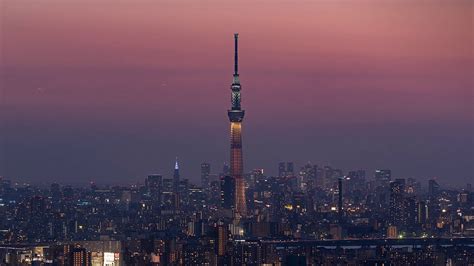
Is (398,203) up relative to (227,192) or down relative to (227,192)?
down

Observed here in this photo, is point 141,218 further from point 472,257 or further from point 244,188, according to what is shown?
point 244,188

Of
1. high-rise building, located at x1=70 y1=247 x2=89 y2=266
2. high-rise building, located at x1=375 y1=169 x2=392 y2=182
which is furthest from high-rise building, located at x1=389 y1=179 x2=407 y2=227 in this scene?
high-rise building, located at x1=70 y1=247 x2=89 y2=266

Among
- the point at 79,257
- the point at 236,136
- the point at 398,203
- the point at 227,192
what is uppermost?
the point at 236,136

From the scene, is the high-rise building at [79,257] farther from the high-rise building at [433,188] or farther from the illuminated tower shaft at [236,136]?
the illuminated tower shaft at [236,136]

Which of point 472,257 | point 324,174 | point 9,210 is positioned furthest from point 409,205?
point 9,210

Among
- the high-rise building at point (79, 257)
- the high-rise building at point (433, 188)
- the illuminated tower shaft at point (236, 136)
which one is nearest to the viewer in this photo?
the high-rise building at point (79, 257)

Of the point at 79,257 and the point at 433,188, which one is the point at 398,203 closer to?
the point at 433,188

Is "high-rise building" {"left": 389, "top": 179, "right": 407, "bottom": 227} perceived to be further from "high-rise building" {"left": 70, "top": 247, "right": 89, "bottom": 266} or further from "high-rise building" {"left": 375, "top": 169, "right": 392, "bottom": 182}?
"high-rise building" {"left": 70, "top": 247, "right": 89, "bottom": 266}

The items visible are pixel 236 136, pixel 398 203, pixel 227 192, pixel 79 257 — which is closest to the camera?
pixel 79 257

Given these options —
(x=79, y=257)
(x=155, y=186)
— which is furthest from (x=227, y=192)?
(x=79, y=257)

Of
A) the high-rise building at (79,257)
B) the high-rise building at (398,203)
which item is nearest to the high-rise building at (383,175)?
the high-rise building at (398,203)

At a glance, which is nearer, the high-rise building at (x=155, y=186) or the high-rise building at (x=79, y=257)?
the high-rise building at (x=79, y=257)
